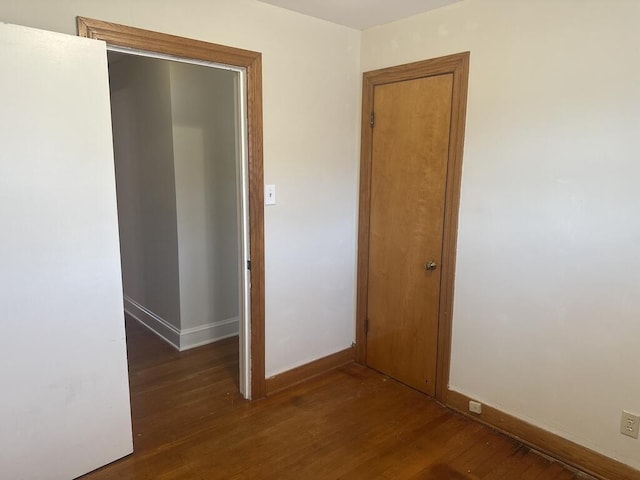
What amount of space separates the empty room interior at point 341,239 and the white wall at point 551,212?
1cm

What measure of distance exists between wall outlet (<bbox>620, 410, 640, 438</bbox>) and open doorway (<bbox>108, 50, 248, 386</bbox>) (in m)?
2.20

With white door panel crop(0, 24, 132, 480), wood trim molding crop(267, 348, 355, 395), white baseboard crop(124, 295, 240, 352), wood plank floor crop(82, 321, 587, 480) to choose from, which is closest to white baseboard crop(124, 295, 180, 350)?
white baseboard crop(124, 295, 240, 352)

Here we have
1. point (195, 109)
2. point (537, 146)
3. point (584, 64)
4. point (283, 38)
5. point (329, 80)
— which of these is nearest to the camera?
point (584, 64)

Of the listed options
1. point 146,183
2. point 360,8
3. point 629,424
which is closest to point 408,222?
point 360,8

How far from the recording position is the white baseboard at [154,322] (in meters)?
3.58

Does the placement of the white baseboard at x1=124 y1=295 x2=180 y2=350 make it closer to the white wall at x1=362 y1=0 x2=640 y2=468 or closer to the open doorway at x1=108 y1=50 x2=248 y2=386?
the open doorway at x1=108 y1=50 x2=248 y2=386

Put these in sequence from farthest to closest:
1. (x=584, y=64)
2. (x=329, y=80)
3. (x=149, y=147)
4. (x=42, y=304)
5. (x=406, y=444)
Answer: (x=149, y=147)
(x=329, y=80)
(x=406, y=444)
(x=584, y=64)
(x=42, y=304)

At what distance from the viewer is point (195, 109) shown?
3369 mm

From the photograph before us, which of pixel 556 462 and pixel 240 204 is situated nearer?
pixel 556 462

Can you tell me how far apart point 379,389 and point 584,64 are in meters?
2.17

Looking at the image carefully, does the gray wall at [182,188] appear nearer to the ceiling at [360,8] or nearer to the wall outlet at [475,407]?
the ceiling at [360,8]

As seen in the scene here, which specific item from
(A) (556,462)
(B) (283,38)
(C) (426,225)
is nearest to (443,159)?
(C) (426,225)

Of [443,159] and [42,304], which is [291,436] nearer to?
[42,304]

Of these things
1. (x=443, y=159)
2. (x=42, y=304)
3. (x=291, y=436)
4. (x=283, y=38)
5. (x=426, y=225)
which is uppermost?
(x=283, y=38)
